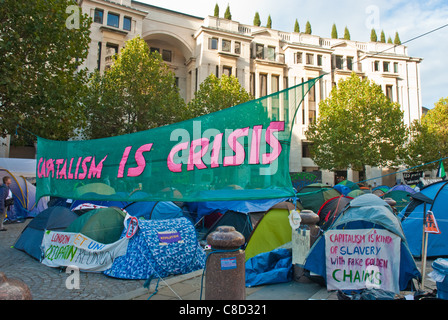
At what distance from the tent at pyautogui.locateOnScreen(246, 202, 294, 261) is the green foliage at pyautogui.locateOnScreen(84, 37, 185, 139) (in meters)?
17.2

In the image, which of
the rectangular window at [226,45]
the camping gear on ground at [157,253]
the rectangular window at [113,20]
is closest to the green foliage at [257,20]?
the rectangular window at [226,45]

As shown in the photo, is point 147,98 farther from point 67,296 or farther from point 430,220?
point 430,220

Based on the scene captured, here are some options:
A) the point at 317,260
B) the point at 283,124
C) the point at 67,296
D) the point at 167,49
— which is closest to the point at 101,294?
the point at 67,296

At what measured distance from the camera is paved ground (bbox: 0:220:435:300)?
502cm

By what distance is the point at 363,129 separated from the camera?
94.2 ft

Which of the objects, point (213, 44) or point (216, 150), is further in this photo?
point (213, 44)

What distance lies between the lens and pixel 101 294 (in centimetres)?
527

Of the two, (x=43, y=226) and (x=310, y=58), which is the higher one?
(x=310, y=58)

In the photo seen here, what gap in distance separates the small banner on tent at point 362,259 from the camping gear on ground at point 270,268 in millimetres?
Result: 835

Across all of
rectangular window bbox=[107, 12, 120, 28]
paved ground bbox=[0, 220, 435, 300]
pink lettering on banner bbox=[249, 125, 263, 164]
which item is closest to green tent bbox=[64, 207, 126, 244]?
paved ground bbox=[0, 220, 435, 300]

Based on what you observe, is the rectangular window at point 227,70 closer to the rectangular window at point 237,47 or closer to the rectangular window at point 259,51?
the rectangular window at point 237,47

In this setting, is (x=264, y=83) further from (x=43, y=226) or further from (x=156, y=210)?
(x=43, y=226)

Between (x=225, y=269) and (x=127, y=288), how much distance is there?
102 inches

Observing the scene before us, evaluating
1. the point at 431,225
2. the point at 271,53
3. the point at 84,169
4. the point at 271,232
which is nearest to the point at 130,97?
the point at 84,169
